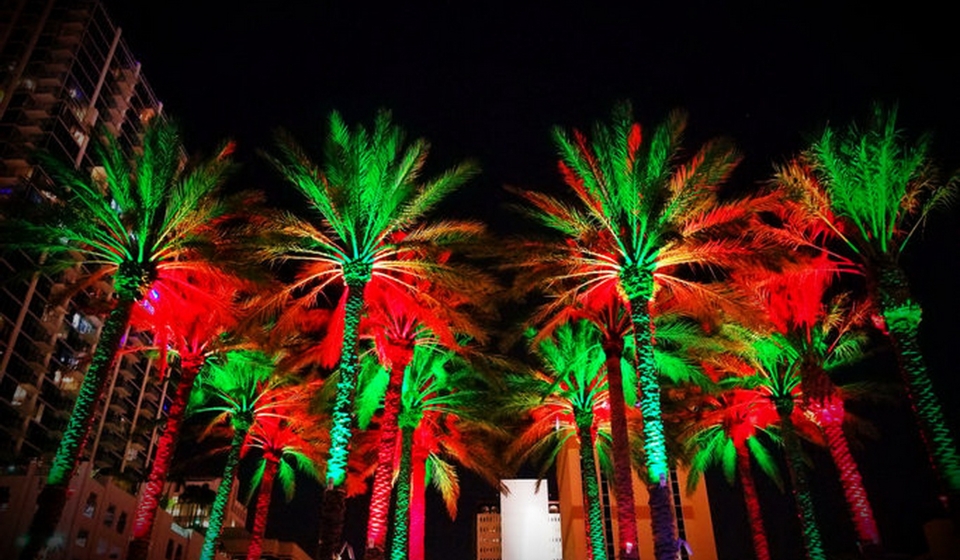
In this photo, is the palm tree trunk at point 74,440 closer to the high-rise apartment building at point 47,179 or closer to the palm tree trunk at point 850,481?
the palm tree trunk at point 850,481

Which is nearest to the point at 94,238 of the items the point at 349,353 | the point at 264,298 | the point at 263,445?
the point at 264,298

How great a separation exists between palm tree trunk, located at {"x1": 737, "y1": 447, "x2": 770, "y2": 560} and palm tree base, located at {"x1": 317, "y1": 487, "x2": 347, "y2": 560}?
17.9 meters

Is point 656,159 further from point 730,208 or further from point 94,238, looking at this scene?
point 94,238

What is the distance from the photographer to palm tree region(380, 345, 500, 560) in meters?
25.2

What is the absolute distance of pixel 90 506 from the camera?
124 feet

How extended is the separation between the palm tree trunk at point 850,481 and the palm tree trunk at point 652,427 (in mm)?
8448

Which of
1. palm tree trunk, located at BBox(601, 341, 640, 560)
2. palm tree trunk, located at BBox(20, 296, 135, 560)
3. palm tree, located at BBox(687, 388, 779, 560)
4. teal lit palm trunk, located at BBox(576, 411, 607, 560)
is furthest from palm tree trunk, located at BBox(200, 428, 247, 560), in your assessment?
palm tree, located at BBox(687, 388, 779, 560)

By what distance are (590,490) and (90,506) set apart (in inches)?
1190

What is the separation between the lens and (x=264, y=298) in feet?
68.4

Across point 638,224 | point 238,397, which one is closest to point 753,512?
point 638,224

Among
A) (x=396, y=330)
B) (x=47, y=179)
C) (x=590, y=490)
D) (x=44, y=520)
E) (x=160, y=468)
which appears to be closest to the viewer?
(x=44, y=520)

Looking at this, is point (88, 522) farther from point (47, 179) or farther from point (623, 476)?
point (47, 179)

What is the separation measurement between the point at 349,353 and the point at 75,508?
2774 centimetres

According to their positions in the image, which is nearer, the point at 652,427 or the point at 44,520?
the point at 44,520
